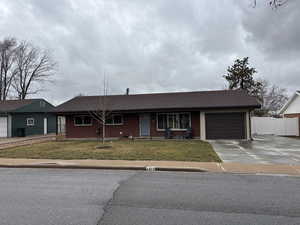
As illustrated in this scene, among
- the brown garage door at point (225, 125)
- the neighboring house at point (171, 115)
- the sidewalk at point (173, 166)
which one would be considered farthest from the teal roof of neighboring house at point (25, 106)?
the sidewalk at point (173, 166)

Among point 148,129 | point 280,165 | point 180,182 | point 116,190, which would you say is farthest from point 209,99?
point 116,190

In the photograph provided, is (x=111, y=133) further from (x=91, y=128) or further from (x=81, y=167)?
(x=81, y=167)

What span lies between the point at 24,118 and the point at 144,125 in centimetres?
1531

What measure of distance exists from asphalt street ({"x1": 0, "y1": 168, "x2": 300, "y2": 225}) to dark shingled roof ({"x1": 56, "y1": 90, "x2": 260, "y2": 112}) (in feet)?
43.5

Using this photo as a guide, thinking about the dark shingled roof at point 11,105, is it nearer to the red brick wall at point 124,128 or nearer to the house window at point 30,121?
the house window at point 30,121

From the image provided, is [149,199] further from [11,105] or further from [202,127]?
[11,105]

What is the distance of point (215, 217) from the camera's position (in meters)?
4.37

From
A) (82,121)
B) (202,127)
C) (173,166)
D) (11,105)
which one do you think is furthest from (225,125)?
(11,105)

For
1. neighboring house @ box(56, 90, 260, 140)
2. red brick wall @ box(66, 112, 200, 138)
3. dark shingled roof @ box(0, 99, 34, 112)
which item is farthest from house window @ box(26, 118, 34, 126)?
red brick wall @ box(66, 112, 200, 138)

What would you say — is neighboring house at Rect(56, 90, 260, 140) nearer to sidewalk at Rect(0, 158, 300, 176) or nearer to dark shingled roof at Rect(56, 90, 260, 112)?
dark shingled roof at Rect(56, 90, 260, 112)

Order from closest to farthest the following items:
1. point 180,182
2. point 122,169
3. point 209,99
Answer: point 180,182 → point 122,169 → point 209,99

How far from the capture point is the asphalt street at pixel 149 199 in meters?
4.32

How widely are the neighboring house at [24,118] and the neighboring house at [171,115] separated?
607 centimetres

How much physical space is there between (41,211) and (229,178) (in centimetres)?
543
